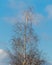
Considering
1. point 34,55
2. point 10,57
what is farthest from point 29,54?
point 10,57

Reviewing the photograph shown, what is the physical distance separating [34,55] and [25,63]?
5.59ft

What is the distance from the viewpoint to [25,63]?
85.2 feet

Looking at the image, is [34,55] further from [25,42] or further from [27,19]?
[27,19]

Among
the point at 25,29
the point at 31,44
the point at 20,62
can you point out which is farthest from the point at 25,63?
the point at 25,29

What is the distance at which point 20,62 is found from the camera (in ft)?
87.0

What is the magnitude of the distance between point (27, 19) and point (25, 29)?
149 cm

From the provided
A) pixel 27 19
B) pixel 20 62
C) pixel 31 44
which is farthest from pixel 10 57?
pixel 27 19

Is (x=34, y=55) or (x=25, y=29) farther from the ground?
(x=25, y=29)

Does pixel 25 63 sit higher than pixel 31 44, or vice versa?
pixel 31 44

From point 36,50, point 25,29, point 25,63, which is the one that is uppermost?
point 25,29

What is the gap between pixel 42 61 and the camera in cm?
2717

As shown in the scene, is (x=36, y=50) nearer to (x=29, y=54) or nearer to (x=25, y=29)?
(x=29, y=54)

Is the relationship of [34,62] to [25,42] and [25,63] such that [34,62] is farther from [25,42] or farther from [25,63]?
[25,42]

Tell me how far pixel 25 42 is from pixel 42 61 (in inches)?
145
